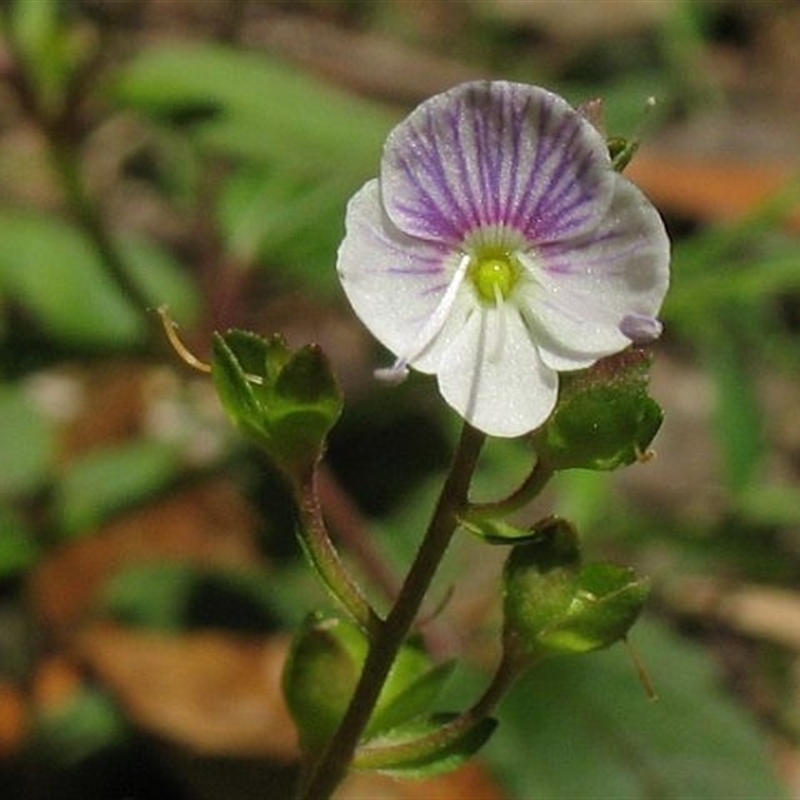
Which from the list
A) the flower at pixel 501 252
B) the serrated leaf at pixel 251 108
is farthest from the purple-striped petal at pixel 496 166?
the serrated leaf at pixel 251 108

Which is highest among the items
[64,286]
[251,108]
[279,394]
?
[279,394]

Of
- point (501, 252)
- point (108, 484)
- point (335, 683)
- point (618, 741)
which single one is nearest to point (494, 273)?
point (501, 252)

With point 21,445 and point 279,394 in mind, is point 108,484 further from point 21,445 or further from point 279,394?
point 279,394

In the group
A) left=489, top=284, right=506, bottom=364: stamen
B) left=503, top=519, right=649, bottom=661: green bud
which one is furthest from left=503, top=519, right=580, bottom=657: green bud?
left=489, top=284, right=506, bottom=364: stamen

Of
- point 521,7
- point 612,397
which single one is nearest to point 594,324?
point 612,397

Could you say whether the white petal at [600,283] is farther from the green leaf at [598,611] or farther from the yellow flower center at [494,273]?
the green leaf at [598,611]

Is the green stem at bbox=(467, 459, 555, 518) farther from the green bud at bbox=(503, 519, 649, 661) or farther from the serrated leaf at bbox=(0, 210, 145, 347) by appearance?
the serrated leaf at bbox=(0, 210, 145, 347)
